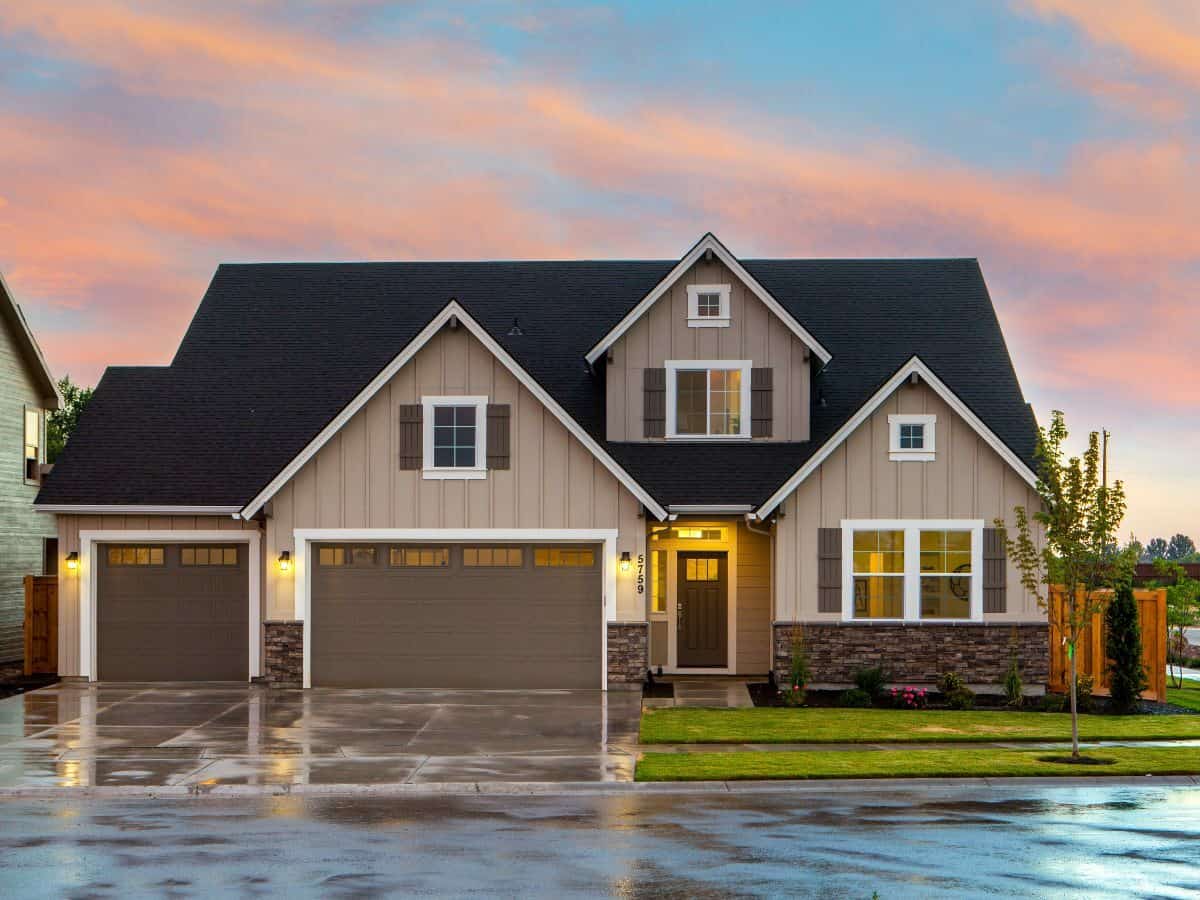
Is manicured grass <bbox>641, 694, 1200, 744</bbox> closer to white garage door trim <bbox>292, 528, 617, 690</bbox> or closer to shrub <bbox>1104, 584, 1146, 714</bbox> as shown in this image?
shrub <bbox>1104, 584, 1146, 714</bbox>

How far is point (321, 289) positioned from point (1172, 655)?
74.4 ft

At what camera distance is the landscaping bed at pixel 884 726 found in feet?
61.3

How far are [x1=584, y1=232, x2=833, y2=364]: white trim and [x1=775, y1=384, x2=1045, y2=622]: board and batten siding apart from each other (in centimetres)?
238

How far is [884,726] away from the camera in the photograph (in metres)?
19.9

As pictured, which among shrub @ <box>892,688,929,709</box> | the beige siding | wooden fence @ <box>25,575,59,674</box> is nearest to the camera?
shrub @ <box>892,688,929,709</box>

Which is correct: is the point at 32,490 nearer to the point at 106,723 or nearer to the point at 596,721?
the point at 106,723

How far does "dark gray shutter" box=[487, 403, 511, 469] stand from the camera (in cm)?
2425

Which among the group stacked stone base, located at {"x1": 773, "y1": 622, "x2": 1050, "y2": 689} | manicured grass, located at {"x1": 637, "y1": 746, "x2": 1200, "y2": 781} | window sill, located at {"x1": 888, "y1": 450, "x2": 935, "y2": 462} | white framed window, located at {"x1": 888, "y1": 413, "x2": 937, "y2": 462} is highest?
white framed window, located at {"x1": 888, "y1": 413, "x2": 937, "y2": 462}

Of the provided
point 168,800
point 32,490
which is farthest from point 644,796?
point 32,490

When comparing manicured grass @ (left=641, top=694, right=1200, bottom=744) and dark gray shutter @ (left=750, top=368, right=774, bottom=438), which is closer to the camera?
manicured grass @ (left=641, top=694, right=1200, bottom=744)

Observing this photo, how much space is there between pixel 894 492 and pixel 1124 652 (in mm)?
4594

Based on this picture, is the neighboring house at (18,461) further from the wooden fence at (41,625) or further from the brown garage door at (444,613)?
the brown garage door at (444,613)

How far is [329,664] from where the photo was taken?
24.7 metres

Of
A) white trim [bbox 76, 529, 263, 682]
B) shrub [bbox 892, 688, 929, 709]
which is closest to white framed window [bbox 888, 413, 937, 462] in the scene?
shrub [bbox 892, 688, 929, 709]
